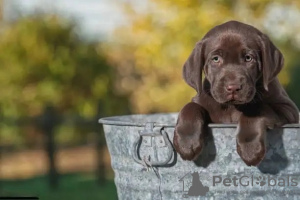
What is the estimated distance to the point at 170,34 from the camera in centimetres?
985

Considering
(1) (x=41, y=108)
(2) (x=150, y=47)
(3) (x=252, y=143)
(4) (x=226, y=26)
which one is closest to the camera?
(3) (x=252, y=143)

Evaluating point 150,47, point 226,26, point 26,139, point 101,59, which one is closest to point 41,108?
point 26,139

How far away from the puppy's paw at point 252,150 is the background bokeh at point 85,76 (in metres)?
6.33

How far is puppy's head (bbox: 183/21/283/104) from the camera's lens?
10.6ft

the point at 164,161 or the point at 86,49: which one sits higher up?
the point at 86,49

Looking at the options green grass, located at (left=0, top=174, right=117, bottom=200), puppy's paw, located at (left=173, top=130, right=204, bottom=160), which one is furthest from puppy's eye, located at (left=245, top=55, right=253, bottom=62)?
green grass, located at (left=0, top=174, right=117, bottom=200)

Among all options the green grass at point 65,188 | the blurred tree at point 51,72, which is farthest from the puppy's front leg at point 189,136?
the blurred tree at point 51,72

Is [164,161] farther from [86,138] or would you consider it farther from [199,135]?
[86,138]

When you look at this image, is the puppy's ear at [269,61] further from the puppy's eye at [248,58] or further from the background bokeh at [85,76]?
the background bokeh at [85,76]

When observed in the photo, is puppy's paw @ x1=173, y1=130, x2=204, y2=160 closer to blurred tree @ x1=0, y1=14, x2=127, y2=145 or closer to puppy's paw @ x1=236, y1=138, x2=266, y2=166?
puppy's paw @ x1=236, y1=138, x2=266, y2=166

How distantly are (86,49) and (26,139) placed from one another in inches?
66.3

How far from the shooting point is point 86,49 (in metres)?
11.2

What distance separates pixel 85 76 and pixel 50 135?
4.50 ft

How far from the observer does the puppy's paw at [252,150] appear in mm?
3055
